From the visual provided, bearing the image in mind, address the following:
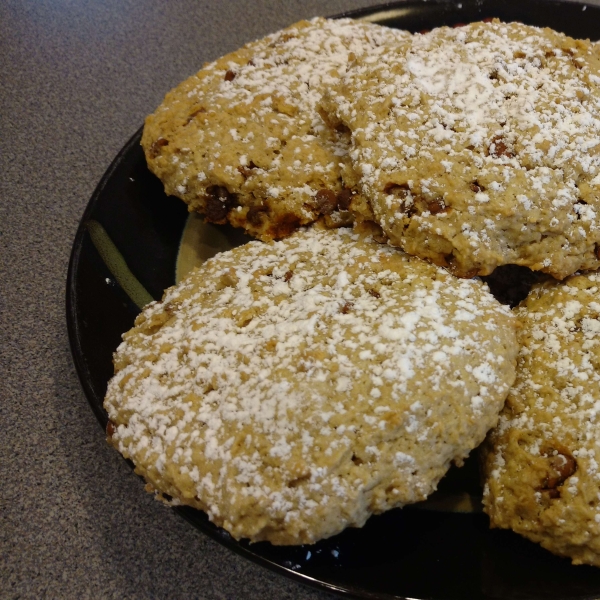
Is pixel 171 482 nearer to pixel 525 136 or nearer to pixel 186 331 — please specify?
pixel 186 331

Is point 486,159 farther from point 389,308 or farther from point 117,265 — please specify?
point 117,265

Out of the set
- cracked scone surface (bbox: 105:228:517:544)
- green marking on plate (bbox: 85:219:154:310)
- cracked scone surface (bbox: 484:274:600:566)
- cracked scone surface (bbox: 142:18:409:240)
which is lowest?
cracked scone surface (bbox: 484:274:600:566)

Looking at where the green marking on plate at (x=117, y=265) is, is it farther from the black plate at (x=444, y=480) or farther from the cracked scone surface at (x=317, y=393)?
the cracked scone surface at (x=317, y=393)

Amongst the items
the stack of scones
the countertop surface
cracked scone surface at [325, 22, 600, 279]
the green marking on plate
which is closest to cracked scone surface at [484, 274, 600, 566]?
the stack of scones

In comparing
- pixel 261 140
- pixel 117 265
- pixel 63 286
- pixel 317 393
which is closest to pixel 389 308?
pixel 317 393

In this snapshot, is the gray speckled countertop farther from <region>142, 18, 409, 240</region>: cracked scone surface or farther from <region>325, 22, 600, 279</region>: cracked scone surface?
<region>325, 22, 600, 279</region>: cracked scone surface

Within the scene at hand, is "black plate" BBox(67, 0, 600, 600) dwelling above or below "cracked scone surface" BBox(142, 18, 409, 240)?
below

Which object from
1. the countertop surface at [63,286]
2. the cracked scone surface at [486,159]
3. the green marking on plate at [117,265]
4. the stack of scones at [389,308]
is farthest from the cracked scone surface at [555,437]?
the green marking on plate at [117,265]
